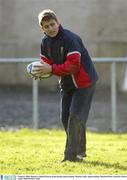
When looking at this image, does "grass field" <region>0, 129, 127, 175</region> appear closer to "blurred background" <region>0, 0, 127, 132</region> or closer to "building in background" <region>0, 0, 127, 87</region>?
"blurred background" <region>0, 0, 127, 132</region>

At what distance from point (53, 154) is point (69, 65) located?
147 cm

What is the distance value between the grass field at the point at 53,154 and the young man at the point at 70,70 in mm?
350

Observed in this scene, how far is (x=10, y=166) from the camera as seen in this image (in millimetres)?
7449

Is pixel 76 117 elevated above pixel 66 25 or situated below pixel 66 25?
below

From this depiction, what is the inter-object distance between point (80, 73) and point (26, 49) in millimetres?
8821

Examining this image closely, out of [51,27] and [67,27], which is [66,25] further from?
[51,27]

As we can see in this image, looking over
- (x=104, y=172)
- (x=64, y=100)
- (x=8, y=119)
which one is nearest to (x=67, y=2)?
(x=8, y=119)

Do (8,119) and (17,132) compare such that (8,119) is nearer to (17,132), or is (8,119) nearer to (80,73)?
(17,132)

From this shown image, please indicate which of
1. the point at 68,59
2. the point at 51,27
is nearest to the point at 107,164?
the point at 68,59

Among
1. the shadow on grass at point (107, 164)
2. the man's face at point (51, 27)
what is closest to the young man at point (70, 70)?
the man's face at point (51, 27)

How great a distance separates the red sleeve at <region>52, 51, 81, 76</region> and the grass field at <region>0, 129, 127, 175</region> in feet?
3.25

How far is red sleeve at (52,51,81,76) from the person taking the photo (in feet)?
24.4

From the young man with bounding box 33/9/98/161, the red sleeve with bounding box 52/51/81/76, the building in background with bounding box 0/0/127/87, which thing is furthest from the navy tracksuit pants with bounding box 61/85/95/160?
the building in background with bounding box 0/0/127/87

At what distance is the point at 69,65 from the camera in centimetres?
743
